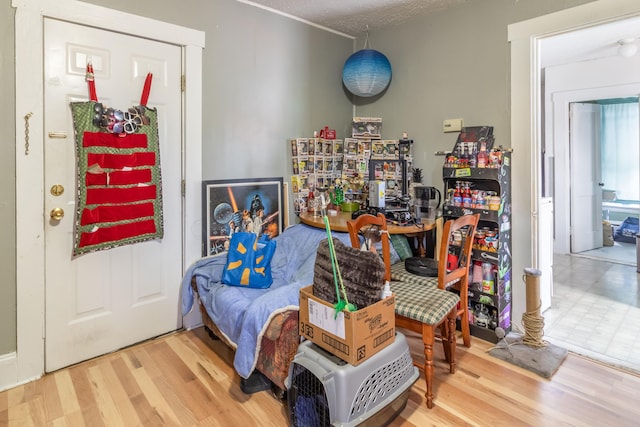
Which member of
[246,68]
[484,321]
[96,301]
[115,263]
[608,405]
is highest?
[246,68]

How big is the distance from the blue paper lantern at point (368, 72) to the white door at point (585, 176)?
309 centimetres

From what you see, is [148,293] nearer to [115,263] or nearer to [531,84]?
[115,263]

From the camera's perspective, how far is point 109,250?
2.27m

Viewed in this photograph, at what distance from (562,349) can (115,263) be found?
2919mm

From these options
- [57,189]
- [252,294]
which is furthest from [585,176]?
[57,189]

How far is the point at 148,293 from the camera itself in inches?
96.8

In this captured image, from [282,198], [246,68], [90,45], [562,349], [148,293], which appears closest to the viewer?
[90,45]

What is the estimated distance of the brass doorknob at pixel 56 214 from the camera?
2047mm

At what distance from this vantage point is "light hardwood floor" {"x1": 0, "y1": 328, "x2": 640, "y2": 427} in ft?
5.62

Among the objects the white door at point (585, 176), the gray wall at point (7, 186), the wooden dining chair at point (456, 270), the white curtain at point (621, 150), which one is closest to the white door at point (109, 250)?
the gray wall at point (7, 186)

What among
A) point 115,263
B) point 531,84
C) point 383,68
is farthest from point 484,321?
point 115,263

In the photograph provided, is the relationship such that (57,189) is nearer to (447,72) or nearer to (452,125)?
(452,125)

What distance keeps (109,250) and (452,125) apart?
2.62 metres

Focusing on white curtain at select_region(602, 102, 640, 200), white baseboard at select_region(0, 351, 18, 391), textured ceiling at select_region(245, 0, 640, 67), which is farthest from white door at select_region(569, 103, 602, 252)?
white baseboard at select_region(0, 351, 18, 391)
